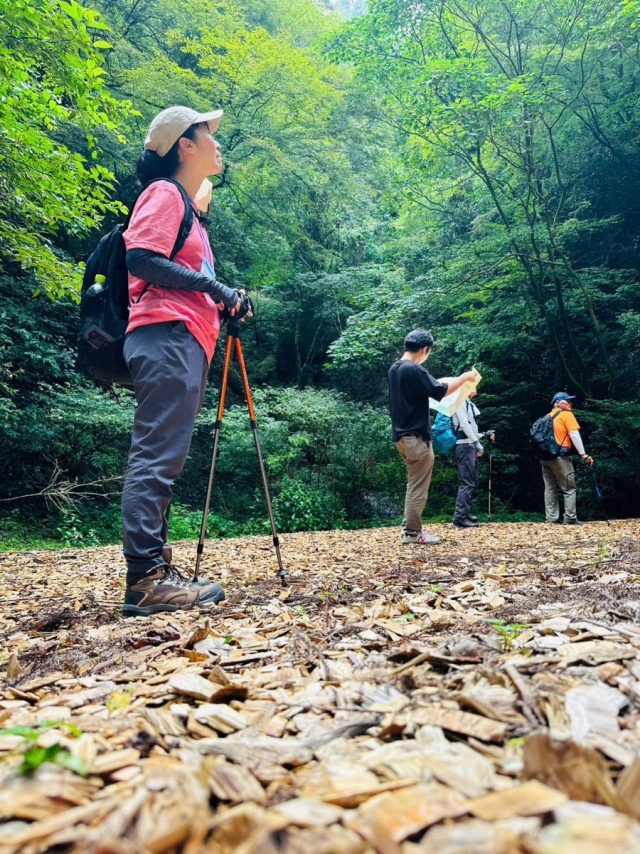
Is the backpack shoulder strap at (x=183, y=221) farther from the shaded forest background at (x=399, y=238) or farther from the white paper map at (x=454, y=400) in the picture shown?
the shaded forest background at (x=399, y=238)

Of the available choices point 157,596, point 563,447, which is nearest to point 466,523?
point 563,447

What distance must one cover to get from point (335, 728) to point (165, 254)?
2.04 metres

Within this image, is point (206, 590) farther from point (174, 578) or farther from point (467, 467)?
point (467, 467)

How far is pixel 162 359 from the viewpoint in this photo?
242 centimetres

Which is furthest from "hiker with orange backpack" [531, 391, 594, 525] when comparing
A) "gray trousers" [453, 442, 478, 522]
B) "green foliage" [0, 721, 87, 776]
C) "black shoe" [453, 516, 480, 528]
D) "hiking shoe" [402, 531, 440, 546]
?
"green foliage" [0, 721, 87, 776]

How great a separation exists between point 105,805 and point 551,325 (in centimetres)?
1128

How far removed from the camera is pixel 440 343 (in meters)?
11.1

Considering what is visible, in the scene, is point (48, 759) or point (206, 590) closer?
point (48, 759)

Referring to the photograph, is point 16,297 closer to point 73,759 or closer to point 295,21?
point 73,759

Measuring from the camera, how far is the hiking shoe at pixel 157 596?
234 centimetres

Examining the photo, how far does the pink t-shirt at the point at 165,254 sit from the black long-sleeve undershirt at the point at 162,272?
35 mm

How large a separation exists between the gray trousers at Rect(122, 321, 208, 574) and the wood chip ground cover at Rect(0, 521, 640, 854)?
356mm

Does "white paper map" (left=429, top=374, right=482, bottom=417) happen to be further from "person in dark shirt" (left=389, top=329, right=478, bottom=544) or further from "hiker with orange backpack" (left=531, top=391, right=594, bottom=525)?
"hiker with orange backpack" (left=531, top=391, right=594, bottom=525)

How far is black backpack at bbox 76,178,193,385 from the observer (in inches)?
102
